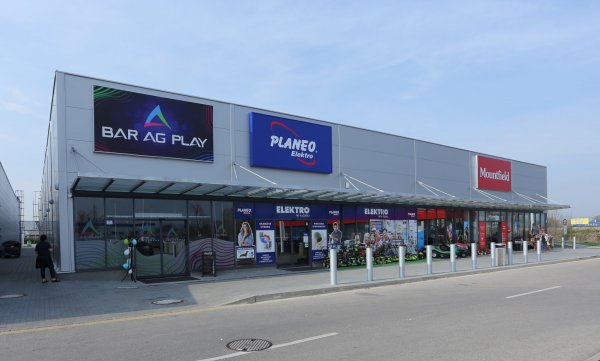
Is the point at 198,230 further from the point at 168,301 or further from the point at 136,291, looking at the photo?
the point at 168,301

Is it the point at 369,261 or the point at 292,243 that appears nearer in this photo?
the point at 369,261

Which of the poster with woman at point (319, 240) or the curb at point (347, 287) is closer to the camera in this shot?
the curb at point (347, 287)

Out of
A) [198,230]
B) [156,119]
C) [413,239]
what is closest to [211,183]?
[198,230]

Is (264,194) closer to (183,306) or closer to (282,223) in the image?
(282,223)

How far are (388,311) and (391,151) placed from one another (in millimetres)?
19066

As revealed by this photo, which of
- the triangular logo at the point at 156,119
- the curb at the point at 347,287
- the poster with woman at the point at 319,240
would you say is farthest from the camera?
the poster with woman at the point at 319,240

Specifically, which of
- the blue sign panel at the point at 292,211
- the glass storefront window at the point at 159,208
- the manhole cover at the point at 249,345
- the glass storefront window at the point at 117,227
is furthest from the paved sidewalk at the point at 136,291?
the manhole cover at the point at 249,345

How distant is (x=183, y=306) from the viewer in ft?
37.2

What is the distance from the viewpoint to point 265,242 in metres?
21.2

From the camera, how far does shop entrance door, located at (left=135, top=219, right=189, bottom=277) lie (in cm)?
1766

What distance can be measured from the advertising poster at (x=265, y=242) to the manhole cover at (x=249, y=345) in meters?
13.2

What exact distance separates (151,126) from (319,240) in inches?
380

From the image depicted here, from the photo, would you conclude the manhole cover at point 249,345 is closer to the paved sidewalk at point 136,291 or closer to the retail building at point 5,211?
the paved sidewalk at point 136,291

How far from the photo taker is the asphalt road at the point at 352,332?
22.3ft
